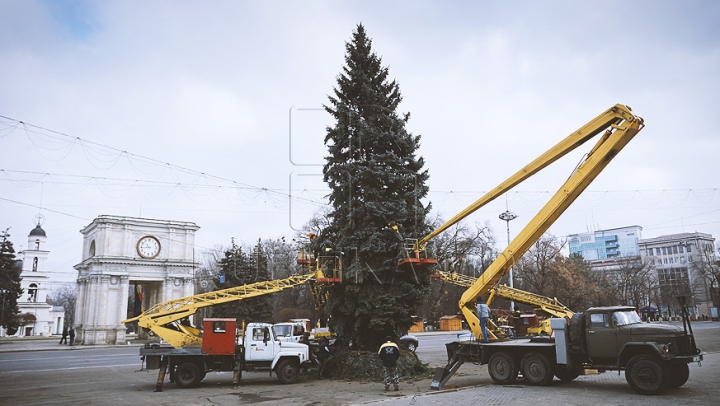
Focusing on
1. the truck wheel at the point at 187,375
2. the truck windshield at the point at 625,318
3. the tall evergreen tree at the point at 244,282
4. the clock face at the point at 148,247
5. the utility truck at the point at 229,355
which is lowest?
the truck wheel at the point at 187,375

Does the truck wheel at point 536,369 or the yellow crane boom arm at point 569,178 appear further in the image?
the yellow crane boom arm at point 569,178

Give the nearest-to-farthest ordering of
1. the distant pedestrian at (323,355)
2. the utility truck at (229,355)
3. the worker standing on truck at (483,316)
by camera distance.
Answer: the utility truck at (229,355) < the worker standing on truck at (483,316) < the distant pedestrian at (323,355)

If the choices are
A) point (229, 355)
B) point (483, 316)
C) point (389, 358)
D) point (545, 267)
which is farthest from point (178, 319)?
point (545, 267)

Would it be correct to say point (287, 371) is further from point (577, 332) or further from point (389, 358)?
point (577, 332)

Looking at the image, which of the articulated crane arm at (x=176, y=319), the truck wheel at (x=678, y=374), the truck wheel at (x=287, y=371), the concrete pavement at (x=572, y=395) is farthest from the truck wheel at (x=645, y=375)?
the articulated crane arm at (x=176, y=319)

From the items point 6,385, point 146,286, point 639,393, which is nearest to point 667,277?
point 146,286

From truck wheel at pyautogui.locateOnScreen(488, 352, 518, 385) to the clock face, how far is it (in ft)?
161

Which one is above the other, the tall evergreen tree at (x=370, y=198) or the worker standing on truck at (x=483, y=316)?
the tall evergreen tree at (x=370, y=198)

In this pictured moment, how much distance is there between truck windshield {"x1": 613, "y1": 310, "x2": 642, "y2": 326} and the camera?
15.0 meters

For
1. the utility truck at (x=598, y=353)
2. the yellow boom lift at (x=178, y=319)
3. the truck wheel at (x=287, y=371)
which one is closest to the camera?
the utility truck at (x=598, y=353)

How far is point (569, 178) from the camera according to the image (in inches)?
725

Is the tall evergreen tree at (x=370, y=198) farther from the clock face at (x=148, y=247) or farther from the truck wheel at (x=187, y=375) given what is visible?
the clock face at (x=148, y=247)

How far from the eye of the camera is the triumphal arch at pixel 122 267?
52.8 meters

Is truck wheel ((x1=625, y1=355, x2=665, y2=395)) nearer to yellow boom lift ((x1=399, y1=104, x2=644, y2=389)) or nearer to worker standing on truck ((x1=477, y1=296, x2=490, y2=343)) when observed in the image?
yellow boom lift ((x1=399, y1=104, x2=644, y2=389))
